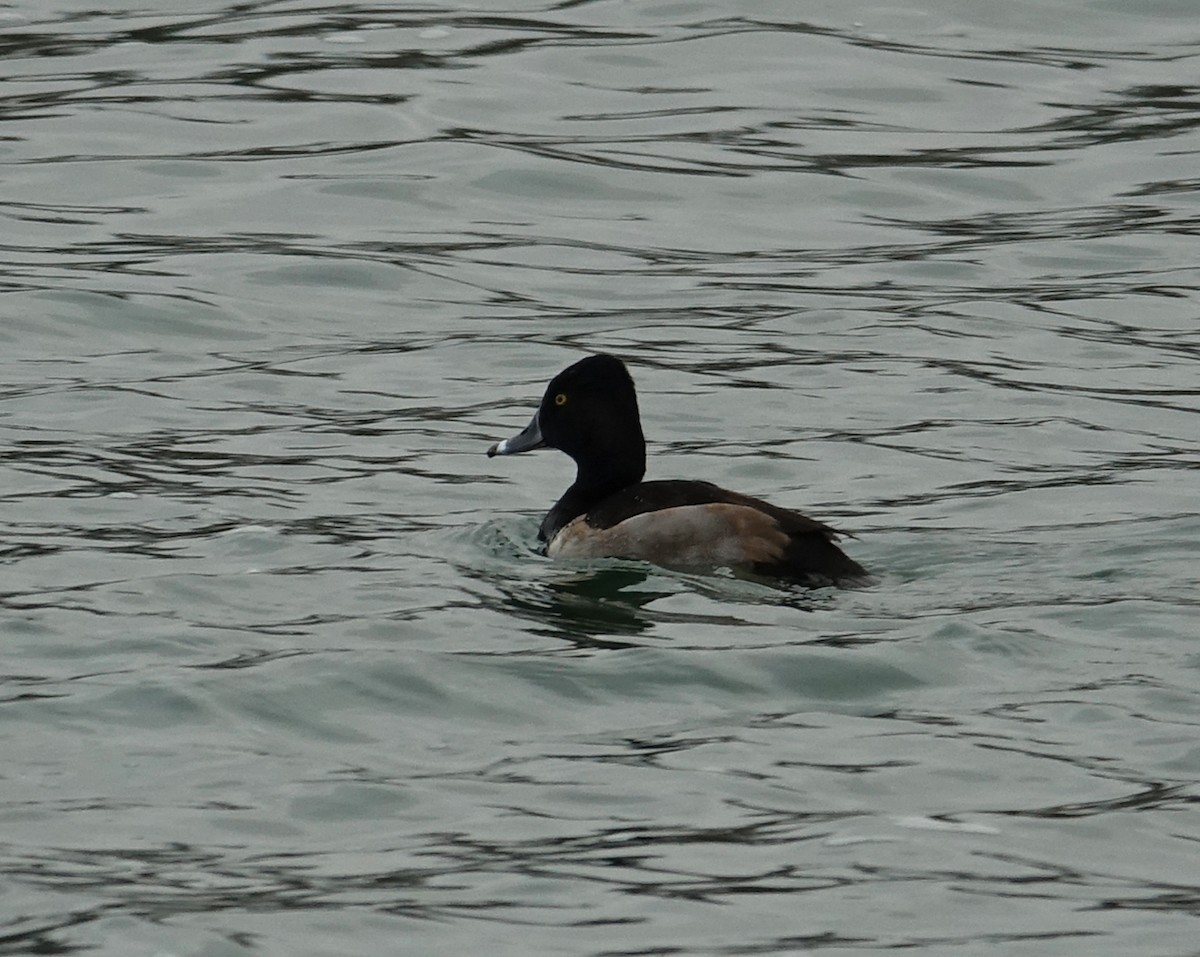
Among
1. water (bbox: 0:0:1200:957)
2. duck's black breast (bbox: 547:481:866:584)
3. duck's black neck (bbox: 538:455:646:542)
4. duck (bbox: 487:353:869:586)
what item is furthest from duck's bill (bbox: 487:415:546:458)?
duck's black breast (bbox: 547:481:866:584)

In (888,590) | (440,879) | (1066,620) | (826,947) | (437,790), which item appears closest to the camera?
(826,947)

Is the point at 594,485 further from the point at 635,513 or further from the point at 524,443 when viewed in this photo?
the point at 635,513

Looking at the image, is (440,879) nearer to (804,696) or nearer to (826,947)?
(826,947)

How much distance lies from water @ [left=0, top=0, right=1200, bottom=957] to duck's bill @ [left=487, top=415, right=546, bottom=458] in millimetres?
436

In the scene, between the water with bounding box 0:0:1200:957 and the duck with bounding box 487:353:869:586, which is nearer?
the water with bounding box 0:0:1200:957

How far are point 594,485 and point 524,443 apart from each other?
39 cm

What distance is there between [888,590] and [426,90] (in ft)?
34.9

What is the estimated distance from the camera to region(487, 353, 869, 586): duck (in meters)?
9.05

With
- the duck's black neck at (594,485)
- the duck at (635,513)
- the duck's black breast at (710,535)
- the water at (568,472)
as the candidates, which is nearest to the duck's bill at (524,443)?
the duck at (635,513)

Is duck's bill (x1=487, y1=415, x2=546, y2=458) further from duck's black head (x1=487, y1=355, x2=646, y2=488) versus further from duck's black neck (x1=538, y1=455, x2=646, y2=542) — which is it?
duck's black neck (x1=538, y1=455, x2=646, y2=542)

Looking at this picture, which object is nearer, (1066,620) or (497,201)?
(1066,620)

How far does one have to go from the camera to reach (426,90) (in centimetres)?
1895

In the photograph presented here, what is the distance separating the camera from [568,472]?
11.9m

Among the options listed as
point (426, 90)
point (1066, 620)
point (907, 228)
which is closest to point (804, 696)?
point (1066, 620)
